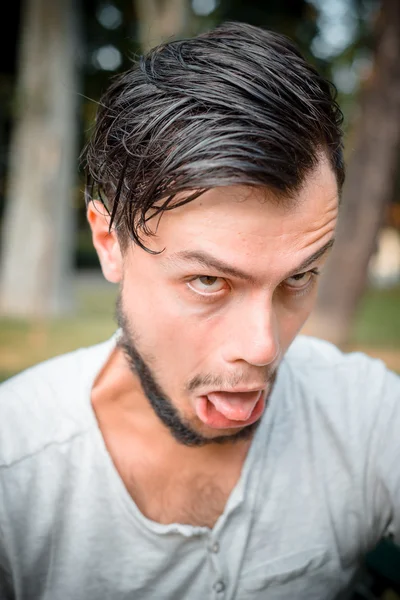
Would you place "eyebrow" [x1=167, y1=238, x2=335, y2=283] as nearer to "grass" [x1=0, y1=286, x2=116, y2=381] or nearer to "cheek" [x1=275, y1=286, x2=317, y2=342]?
"cheek" [x1=275, y1=286, x2=317, y2=342]

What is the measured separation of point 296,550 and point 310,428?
0.37 m

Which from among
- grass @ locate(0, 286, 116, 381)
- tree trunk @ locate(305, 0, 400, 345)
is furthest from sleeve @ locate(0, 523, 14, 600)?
grass @ locate(0, 286, 116, 381)

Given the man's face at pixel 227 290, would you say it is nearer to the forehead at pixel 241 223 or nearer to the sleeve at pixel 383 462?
the forehead at pixel 241 223

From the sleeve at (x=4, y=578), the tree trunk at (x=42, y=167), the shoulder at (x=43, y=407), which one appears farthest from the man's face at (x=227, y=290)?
the tree trunk at (x=42, y=167)

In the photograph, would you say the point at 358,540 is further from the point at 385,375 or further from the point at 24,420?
the point at 24,420

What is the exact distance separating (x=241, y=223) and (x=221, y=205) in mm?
62

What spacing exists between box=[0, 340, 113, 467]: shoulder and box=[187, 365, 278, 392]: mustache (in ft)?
1.20

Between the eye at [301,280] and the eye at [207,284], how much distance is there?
0.18m

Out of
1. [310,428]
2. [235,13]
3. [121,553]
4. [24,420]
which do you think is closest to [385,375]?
[310,428]

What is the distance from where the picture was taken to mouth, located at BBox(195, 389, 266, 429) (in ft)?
5.62

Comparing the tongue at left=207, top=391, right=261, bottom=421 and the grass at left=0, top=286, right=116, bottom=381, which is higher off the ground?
the tongue at left=207, top=391, right=261, bottom=421

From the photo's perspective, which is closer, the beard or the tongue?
the tongue

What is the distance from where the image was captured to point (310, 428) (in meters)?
2.08

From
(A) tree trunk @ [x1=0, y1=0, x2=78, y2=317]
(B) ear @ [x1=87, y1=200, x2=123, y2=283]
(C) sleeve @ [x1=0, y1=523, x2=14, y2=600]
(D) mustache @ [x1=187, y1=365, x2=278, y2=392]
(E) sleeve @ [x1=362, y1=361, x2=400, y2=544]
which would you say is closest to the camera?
(D) mustache @ [x1=187, y1=365, x2=278, y2=392]
